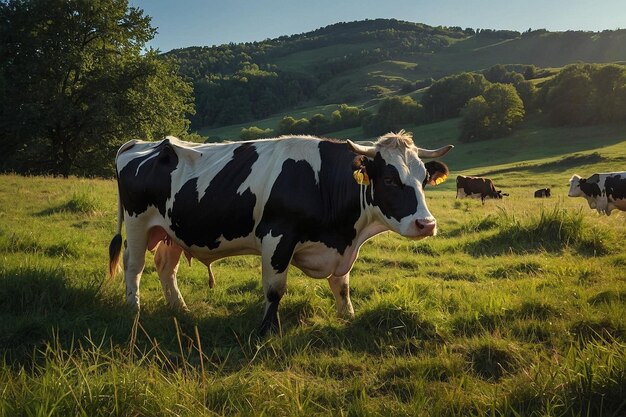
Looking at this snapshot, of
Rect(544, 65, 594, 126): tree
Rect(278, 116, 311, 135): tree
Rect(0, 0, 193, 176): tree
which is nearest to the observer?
Rect(0, 0, 193, 176): tree

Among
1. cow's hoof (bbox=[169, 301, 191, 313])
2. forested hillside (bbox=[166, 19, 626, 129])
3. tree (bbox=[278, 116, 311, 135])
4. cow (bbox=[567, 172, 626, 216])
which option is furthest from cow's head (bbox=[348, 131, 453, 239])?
forested hillside (bbox=[166, 19, 626, 129])

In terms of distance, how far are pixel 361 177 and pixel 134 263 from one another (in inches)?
131

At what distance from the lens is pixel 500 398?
10.3 ft

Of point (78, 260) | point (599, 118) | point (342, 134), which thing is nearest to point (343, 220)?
point (78, 260)

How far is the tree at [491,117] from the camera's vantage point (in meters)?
68.8

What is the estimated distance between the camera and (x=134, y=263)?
6395mm

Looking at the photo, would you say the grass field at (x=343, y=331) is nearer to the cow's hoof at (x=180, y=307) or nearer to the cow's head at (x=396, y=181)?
the cow's hoof at (x=180, y=307)

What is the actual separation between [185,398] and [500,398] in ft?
6.65

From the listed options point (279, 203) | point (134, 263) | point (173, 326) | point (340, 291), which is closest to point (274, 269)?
point (279, 203)

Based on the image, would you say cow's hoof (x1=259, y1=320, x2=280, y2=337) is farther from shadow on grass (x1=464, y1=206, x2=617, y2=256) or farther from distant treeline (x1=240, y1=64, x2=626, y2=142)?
distant treeline (x1=240, y1=64, x2=626, y2=142)

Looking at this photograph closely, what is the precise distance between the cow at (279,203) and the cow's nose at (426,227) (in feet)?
0.03

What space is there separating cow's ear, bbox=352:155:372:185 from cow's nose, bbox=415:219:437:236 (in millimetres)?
766

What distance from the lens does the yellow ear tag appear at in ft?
17.1

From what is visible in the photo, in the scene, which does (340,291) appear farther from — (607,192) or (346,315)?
(607,192)
